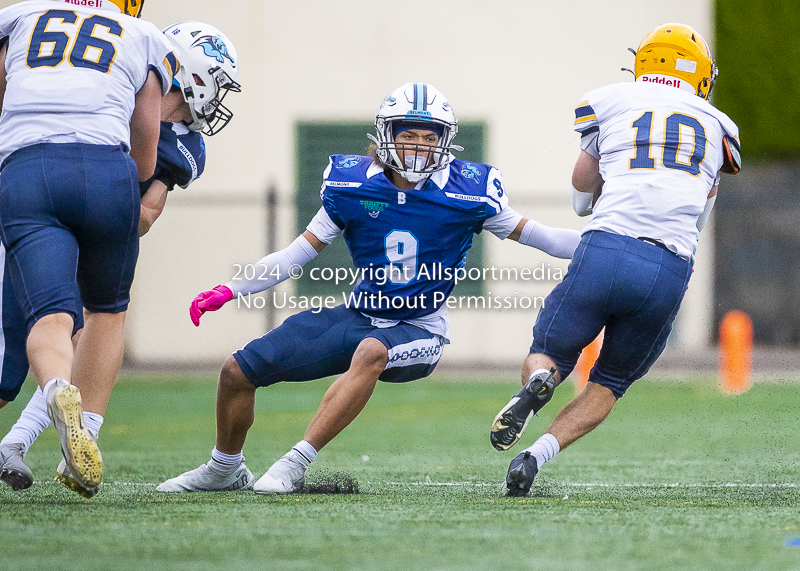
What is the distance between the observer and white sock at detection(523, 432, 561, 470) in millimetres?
3799

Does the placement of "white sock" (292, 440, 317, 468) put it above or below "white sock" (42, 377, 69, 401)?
below

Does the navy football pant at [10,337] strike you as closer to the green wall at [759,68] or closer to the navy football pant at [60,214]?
the navy football pant at [60,214]

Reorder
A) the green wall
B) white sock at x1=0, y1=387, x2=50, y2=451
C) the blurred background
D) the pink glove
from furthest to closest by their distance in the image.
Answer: the green wall < the blurred background < the pink glove < white sock at x1=0, y1=387, x2=50, y2=451

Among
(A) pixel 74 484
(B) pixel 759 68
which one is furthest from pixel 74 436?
(B) pixel 759 68

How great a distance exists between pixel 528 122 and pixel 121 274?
9498mm

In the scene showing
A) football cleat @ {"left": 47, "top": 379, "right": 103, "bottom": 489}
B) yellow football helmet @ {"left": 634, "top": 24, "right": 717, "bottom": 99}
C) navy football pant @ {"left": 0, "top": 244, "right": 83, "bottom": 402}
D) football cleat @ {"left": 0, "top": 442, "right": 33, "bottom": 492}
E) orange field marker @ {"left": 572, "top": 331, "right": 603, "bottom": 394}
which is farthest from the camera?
orange field marker @ {"left": 572, "top": 331, "right": 603, "bottom": 394}

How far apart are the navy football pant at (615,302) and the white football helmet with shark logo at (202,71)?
4.89 feet

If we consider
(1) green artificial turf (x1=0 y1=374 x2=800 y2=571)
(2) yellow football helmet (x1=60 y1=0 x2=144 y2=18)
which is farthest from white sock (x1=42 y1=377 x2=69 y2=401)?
(2) yellow football helmet (x1=60 y1=0 x2=144 y2=18)

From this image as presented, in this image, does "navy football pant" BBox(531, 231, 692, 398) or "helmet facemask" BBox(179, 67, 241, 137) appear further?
"helmet facemask" BBox(179, 67, 241, 137)

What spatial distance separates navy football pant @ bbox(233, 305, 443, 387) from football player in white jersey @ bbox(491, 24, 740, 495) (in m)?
0.44

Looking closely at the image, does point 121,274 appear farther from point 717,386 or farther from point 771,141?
point 771,141

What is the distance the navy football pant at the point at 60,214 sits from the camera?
3273mm

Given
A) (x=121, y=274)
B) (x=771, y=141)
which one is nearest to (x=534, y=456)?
(x=121, y=274)

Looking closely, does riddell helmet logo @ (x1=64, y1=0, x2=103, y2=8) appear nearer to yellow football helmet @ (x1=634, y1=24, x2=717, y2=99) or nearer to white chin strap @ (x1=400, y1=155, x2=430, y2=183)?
white chin strap @ (x1=400, y1=155, x2=430, y2=183)
